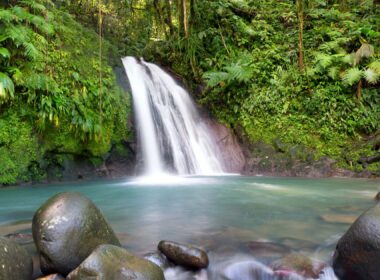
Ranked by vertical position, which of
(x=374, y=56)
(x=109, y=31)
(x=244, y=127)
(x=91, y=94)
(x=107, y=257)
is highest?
(x=109, y=31)

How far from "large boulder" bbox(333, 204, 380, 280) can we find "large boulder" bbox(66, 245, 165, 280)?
1.67m

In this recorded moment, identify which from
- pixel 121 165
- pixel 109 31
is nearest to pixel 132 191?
pixel 121 165

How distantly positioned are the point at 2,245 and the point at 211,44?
35.6 feet

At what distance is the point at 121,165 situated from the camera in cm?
993

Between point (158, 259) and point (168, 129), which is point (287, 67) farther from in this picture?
point (158, 259)

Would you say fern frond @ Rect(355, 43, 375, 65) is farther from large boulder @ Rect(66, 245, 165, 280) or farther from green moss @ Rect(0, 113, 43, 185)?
large boulder @ Rect(66, 245, 165, 280)

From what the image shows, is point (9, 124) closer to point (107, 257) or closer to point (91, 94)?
point (91, 94)

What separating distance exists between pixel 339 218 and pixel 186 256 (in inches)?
102

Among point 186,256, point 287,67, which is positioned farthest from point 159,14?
point 186,256

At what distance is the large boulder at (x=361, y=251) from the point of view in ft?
9.88

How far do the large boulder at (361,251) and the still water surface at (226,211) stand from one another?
0.93 ft

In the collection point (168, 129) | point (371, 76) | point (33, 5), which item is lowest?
point (168, 129)

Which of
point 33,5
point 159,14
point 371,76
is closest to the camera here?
point 33,5

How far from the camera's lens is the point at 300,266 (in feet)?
10.8
